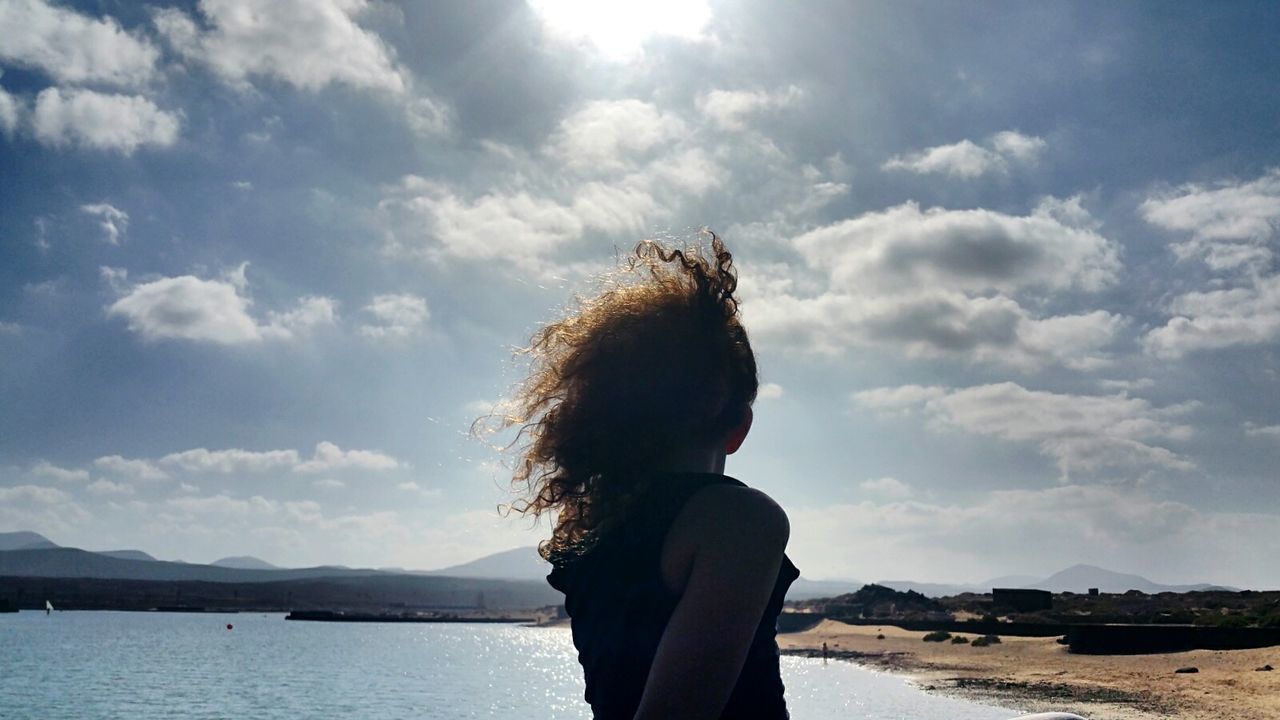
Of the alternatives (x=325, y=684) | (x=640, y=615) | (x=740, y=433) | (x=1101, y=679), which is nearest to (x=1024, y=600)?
(x=1101, y=679)

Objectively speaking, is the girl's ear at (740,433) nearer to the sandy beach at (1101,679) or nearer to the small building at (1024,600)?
the sandy beach at (1101,679)

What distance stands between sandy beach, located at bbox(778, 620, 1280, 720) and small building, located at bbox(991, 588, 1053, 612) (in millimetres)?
20361

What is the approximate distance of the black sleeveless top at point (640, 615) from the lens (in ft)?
4.97

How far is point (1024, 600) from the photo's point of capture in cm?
7625

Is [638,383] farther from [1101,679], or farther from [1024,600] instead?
[1024,600]

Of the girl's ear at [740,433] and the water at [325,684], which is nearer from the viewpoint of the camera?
the girl's ear at [740,433]

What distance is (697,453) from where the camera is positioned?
1.71m

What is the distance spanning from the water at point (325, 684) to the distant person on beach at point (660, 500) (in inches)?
1147

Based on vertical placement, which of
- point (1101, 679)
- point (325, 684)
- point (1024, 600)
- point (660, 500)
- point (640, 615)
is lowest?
point (325, 684)

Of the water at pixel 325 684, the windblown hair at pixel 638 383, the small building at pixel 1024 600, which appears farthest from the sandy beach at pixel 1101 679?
the windblown hair at pixel 638 383

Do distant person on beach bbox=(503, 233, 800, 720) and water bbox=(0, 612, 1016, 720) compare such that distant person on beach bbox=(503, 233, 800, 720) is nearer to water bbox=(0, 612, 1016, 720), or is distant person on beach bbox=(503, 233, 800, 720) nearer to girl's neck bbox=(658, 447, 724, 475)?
girl's neck bbox=(658, 447, 724, 475)

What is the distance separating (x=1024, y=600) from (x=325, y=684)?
174 feet

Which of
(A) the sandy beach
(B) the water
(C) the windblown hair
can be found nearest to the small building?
(A) the sandy beach

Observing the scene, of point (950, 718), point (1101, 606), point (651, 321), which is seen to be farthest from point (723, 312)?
point (1101, 606)
